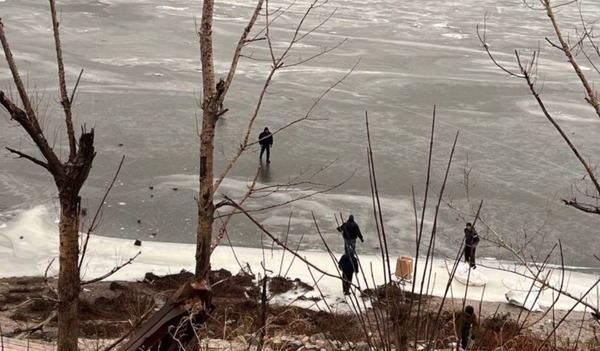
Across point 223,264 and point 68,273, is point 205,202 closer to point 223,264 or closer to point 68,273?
point 68,273

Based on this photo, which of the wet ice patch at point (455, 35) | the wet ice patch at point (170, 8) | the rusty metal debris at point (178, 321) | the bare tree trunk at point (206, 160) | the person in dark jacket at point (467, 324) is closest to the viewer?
the rusty metal debris at point (178, 321)

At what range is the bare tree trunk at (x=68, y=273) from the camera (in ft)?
16.2

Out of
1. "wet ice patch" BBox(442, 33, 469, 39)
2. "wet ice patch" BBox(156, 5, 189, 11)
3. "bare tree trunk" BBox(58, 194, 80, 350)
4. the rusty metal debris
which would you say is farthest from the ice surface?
"wet ice patch" BBox(156, 5, 189, 11)

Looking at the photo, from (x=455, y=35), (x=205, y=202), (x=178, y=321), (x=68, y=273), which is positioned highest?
(x=178, y=321)

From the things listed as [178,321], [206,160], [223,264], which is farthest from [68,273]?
[223,264]

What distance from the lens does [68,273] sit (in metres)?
4.95

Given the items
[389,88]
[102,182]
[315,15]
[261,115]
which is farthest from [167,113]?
[315,15]

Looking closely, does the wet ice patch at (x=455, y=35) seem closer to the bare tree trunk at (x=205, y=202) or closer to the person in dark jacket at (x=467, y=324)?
the person in dark jacket at (x=467, y=324)

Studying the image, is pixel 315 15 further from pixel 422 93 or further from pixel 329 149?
pixel 329 149

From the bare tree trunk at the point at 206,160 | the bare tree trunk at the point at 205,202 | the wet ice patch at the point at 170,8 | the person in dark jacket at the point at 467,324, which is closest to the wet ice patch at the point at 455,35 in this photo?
the wet ice patch at the point at 170,8

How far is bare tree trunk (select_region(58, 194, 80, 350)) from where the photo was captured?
16.2ft

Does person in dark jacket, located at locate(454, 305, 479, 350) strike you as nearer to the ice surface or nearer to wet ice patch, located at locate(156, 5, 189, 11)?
the ice surface

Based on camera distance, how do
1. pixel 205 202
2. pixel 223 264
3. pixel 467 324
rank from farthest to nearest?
pixel 223 264 → pixel 467 324 → pixel 205 202

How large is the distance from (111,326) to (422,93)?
41.2ft
